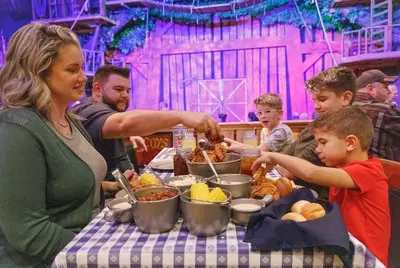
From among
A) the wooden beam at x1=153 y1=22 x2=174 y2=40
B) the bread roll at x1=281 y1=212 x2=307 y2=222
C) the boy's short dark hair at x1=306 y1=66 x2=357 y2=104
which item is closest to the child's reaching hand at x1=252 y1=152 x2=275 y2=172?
the bread roll at x1=281 y1=212 x2=307 y2=222

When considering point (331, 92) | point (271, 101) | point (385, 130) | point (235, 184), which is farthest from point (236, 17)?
point (235, 184)

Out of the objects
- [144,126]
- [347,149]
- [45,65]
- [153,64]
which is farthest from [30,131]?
[153,64]

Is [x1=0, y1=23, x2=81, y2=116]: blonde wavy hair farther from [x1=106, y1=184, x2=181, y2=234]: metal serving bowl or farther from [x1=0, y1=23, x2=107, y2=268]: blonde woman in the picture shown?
[x1=106, y1=184, x2=181, y2=234]: metal serving bowl

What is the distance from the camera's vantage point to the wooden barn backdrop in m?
5.23

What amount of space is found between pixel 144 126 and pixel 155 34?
4218 mm

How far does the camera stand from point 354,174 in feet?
4.50

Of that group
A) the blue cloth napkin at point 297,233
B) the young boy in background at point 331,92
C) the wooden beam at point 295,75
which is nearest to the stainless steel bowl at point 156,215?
the blue cloth napkin at point 297,233

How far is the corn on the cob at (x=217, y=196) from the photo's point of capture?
1020mm

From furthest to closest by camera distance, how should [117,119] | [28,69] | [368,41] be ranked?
1. [368,41]
2. [117,119]
3. [28,69]

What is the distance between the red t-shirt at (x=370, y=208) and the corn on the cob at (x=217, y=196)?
2.09 feet

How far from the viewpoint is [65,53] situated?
1360mm

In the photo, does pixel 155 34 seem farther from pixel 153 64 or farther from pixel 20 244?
pixel 20 244

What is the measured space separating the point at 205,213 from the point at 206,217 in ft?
0.04

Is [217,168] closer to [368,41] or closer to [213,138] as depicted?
[213,138]
